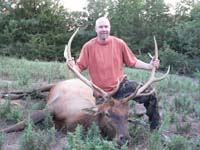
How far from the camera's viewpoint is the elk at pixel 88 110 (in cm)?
527

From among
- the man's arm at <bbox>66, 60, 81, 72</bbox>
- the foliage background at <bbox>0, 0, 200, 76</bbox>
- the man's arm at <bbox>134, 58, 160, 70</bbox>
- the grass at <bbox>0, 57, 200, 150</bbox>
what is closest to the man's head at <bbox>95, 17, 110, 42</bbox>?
the man's arm at <bbox>66, 60, 81, 72</bbox>

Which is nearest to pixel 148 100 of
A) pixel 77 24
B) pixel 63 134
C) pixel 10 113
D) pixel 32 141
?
pixel 63 134

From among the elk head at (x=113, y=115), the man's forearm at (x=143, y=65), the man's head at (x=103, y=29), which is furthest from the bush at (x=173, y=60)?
the elk head at (x=113, y=115)

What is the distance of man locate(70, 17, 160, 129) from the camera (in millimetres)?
5844

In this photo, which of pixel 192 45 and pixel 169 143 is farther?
pixel 192 45

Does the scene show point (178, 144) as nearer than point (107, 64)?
Yes

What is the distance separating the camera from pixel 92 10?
77.2 ft

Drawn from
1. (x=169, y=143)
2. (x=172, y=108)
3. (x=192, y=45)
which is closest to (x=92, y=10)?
(x=192, y=45)

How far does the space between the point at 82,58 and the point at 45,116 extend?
0.91m

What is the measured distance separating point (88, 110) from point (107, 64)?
76 centimetres

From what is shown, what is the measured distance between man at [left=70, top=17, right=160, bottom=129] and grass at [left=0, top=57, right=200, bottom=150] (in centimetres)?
32

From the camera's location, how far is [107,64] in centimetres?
592

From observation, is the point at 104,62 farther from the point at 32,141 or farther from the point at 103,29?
the point at 32,141

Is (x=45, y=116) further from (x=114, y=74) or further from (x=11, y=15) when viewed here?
(x=11, y=15)
